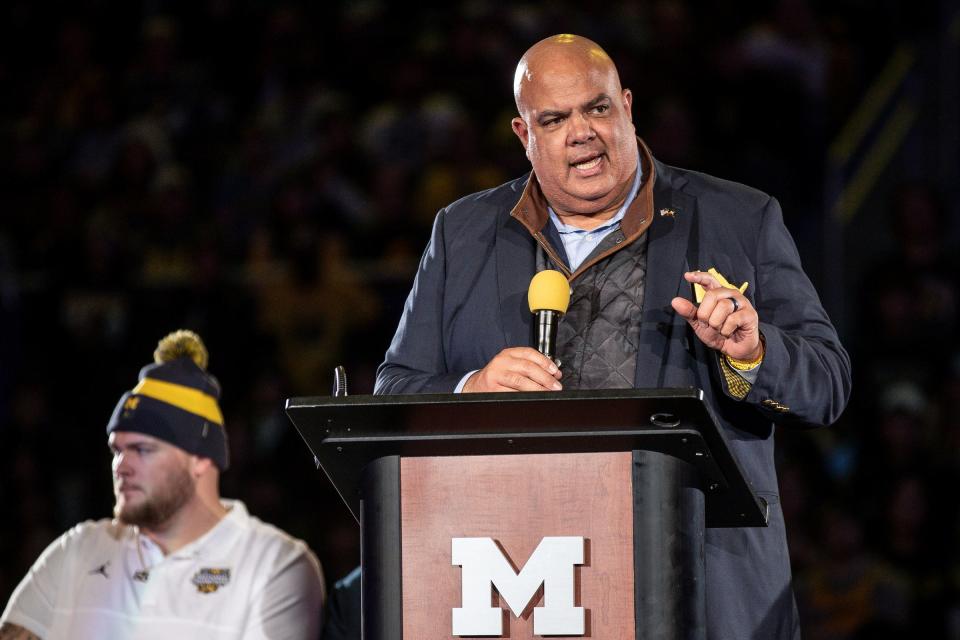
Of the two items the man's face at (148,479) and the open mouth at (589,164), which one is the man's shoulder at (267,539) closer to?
the man's face at (148,479)

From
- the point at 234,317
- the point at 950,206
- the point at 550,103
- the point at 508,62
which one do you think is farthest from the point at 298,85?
the point at 550,103

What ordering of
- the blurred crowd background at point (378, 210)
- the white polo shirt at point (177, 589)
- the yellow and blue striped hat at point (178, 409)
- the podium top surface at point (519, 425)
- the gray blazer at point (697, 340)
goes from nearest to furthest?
the podium top surface at point (519, 425) < the gray blazer at point (697, 340) < the white polo shirt at point (177, 589) < the yellow and blue striped hat at point (178, 409) < the blurred crowd background at point (378, 210)

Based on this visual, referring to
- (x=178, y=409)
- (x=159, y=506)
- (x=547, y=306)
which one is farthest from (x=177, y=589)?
(x=547, y=306)

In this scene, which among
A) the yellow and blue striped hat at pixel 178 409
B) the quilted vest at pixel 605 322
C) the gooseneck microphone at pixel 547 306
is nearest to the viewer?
the gooseneck microphone at pixel 547 306

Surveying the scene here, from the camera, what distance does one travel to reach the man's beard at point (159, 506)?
4074 millimetres

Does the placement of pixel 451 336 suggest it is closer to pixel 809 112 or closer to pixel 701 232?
pixel 701 232

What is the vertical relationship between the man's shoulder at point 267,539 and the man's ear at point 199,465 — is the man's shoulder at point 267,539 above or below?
below

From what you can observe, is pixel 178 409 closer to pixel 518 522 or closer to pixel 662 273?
pixel 662 273

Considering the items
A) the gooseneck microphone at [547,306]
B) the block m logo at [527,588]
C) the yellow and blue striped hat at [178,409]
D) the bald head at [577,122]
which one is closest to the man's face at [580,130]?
the bald head at [577,122]

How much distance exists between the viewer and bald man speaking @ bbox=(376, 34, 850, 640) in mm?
2223

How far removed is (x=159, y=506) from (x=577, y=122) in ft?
6.94

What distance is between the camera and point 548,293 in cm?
207

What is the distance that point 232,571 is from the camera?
396cm

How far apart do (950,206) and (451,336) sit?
4.75 meters
